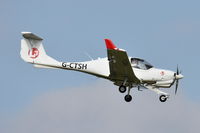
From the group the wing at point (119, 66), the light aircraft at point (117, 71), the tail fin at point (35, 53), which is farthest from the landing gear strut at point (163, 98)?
the tail fin at point (35, 53)

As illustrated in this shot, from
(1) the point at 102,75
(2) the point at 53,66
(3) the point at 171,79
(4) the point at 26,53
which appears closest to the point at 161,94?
(3) the point at 171,79

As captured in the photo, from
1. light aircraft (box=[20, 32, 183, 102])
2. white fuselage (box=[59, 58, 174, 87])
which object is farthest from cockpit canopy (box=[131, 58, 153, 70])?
white fuselage (box=[59, 58, 174, 87])

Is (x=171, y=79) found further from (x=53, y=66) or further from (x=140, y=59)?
(x=53, y=66)

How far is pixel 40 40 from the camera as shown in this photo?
29.3 m

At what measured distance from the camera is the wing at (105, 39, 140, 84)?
2579 centimetres

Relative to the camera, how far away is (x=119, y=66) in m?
27.2

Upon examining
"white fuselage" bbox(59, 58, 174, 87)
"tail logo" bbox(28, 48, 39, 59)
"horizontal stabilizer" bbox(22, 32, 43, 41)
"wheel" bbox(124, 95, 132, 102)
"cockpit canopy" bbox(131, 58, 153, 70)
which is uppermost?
"horizontal stabilizer" bbox(22, 32, 43, 41)

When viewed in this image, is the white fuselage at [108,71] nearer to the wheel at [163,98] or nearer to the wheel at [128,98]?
the wheel at [163,98]

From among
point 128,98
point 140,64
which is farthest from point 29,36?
point 128,98

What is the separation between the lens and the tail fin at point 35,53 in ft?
95.1

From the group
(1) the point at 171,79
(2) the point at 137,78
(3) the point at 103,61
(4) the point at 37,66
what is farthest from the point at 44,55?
(1) the point at 171,79

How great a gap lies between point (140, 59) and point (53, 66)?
5.38 meters

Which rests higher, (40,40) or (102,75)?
(40,40)

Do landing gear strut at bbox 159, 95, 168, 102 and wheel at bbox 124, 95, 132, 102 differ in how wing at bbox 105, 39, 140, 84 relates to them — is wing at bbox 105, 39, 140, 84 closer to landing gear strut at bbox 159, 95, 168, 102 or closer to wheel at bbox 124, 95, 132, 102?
wheel at bbox 124, 95, 132, 102
